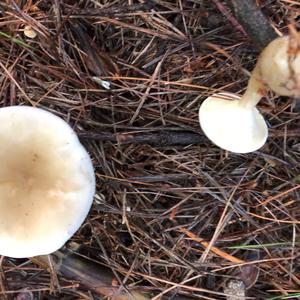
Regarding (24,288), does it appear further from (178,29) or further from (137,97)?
(178,29)

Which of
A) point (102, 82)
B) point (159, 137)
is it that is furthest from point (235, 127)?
point (102, 82)

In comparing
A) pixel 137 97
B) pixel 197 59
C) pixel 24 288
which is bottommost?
pixel 24 288

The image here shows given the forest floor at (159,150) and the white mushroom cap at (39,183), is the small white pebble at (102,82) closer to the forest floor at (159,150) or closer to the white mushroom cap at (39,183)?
the forest floor at (159,150)

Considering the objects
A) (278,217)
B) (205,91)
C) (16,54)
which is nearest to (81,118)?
(16,54)

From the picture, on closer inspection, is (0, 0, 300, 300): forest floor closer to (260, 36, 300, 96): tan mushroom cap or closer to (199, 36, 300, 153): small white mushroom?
(199, 36, 300, 153): small white mushroom

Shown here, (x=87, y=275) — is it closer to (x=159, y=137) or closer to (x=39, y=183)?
(x=39, y=183)

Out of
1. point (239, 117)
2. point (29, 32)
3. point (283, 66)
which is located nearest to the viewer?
A: point (283, 66)

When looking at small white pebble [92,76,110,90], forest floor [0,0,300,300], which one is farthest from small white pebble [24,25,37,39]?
small white pebble [92,76,110,90]
